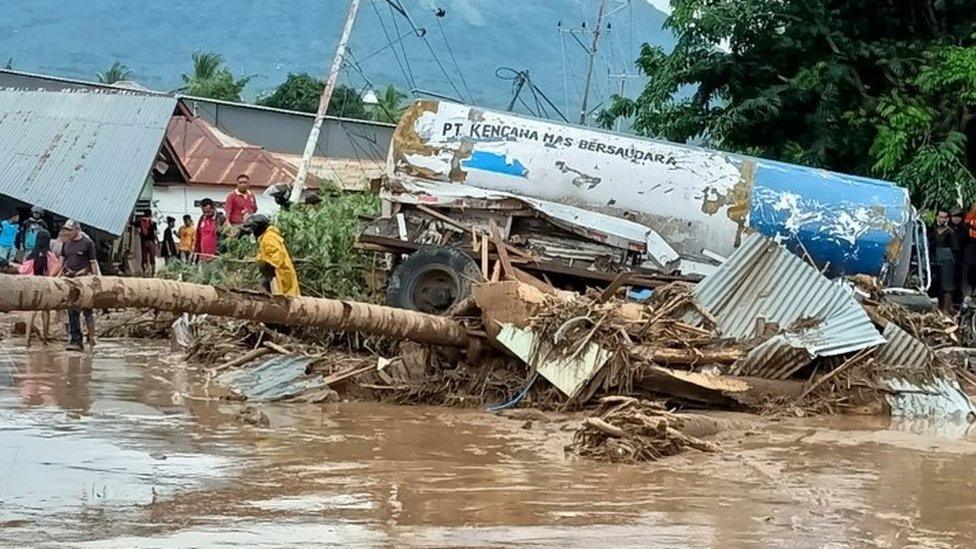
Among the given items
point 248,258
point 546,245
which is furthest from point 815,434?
point 248,258

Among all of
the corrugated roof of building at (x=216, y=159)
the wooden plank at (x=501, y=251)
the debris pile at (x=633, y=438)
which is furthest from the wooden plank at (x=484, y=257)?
the corrugated roof of building at (x=216, y=159)

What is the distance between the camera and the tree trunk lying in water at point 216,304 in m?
8.46

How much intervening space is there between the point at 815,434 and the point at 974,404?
2278mm

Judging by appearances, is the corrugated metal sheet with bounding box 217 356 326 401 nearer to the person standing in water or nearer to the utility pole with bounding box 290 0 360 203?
the person standing in water

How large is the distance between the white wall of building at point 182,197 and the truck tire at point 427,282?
1667 cm

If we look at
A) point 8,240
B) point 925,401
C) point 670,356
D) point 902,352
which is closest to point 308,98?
point 8,240

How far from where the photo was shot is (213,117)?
38094 mm

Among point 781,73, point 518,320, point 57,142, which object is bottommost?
point 518,320

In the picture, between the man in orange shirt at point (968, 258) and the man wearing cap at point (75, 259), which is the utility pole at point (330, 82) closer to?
the man wearing cap at point (75, 259)

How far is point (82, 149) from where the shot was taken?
23.1 meters

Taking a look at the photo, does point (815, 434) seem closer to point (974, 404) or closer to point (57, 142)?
point (974, 404)

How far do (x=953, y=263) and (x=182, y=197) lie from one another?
18.9 metres

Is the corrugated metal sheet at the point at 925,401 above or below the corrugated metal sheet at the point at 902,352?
below

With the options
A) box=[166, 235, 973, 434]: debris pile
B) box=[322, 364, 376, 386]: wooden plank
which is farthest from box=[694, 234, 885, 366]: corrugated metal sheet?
box=[322, 364, 376, 386]: wooden plank
